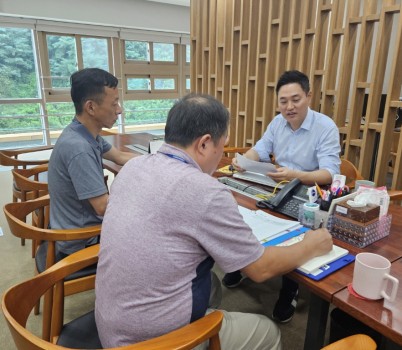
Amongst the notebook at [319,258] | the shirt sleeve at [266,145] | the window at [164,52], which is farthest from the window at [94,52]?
the notebook at [319,258]

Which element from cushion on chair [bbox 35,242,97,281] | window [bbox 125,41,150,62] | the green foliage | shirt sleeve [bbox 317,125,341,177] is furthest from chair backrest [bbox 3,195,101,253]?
window [bbox 125,41,150,62]

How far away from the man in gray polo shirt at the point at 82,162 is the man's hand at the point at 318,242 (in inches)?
35.1

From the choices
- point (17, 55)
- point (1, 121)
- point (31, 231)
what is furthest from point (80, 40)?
point (31, 231)

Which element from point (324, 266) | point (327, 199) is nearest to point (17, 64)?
point (327, 199)

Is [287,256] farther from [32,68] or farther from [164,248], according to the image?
[32,68]

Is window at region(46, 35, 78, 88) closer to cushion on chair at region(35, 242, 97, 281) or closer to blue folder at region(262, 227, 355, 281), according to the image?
cushion on chair at region(35, 242, 97, 281)

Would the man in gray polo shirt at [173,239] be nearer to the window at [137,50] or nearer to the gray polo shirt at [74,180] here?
the gray polo shirt at [74,180]

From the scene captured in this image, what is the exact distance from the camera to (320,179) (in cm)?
185

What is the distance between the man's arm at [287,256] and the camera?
3.05ft

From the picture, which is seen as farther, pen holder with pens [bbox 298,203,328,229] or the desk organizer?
pen holder with pens [bbox 298,203,328,229]

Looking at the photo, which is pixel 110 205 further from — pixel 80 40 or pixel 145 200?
pixel 80 40

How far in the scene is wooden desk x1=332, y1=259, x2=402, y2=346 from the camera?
768mm

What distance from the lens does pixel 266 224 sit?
1.29m

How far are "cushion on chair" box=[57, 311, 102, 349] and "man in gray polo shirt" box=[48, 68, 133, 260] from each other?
481 millimetres
